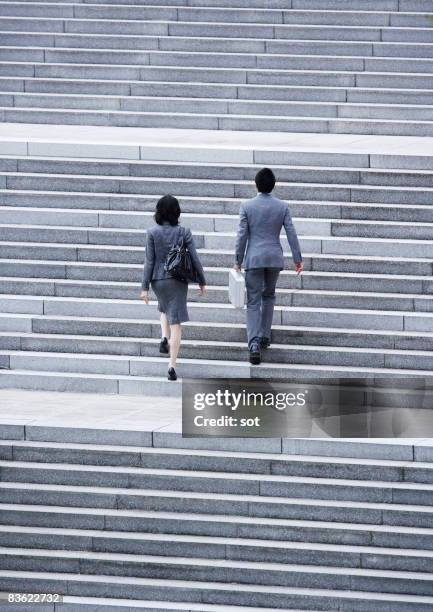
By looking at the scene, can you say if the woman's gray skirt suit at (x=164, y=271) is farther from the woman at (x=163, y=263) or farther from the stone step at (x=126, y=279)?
the stone step at (x=126, y=279)

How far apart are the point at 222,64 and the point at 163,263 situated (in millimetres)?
6605

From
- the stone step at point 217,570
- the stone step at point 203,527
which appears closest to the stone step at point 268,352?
the stone step at point 203,527

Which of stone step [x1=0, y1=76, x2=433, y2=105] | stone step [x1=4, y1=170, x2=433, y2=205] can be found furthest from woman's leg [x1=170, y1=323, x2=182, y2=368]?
stone step [x1=0, y1=76, x2=433, y2=105]

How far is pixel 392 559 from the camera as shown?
34.2ft

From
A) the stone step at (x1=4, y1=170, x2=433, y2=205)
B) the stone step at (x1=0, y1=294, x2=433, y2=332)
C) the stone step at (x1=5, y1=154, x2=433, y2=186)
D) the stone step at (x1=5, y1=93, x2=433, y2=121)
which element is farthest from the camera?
the stone step at (x1=5, y1=93, x2=433, y2=121)

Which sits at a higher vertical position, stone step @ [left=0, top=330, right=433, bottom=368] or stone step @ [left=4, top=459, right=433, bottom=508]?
stone step @ [left=0, top=330, right=433, bottom=368]

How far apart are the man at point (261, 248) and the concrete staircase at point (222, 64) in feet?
16.1

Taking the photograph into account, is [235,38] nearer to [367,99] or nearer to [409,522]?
[367,99]

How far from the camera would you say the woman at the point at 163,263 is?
492 inches

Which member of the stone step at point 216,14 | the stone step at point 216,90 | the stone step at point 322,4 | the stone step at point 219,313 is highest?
the stone step at point 322,4

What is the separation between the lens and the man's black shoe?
1268 cm

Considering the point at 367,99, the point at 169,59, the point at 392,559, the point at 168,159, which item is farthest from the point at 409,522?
the point at 169,59

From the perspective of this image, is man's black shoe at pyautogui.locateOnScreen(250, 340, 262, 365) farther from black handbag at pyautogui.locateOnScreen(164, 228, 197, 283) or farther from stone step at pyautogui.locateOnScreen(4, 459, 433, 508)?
stone step at pyautogui.locateOnScreen(4, 459, 433, 508)

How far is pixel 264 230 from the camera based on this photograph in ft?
41.3
